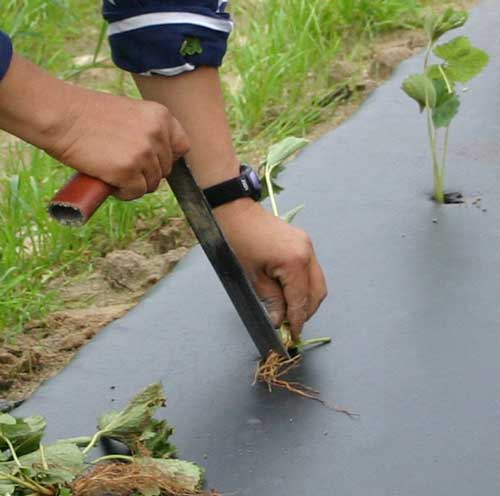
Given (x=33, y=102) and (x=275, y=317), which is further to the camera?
(x=275, y=317)

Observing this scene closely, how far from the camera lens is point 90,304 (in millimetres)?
2779

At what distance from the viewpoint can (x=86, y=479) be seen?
6.16 feet

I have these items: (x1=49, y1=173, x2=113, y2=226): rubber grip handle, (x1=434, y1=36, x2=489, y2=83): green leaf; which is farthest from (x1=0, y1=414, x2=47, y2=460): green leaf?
(x1=434, y1=36, x2=489, y2=83): green leaf

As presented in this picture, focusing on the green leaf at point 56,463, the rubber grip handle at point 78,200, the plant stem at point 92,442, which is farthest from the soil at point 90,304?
the rubber grip handle at point 78,200

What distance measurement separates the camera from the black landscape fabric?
1.99 meters

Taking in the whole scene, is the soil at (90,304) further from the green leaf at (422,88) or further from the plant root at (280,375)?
the green leaf at (422,88)

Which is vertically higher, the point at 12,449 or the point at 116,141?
the point at 116,141

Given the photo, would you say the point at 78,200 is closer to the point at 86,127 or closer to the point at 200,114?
the point at 86,127

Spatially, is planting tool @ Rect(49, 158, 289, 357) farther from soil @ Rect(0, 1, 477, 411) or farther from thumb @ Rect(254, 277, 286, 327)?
soil @ Rect(0, 1, 477, 411)

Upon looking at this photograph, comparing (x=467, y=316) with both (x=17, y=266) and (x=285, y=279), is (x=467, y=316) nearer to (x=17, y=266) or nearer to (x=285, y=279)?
(x=285, y=279)

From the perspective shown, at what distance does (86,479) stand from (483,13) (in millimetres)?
2417

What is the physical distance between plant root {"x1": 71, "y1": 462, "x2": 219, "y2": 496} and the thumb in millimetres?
419

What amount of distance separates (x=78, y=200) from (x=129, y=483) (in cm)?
43

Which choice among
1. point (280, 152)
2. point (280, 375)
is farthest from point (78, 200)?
point (280, 152)
